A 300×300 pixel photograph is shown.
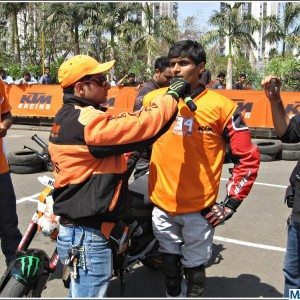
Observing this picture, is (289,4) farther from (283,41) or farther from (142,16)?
(142,16)

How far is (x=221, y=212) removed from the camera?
2947 mm

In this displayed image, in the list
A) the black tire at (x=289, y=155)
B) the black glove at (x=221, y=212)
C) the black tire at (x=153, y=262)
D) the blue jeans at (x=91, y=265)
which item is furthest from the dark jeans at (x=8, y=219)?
the black tire at (x=289, y=155)

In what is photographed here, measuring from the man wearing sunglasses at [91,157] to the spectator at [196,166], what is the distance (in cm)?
39

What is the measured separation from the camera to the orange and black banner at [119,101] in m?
11.7

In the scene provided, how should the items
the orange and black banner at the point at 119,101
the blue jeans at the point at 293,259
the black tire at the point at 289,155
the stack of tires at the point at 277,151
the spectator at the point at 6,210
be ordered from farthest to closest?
the orange and black banner at the point at 119,101 < the black tire at the point at 289,155 < the stack of tires at the point at 277,151 < the spectator at the point at 6,210 < the blue jeans at the point at 293,259

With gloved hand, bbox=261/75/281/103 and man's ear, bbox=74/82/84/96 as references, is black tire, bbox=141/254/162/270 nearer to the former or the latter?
gloved hand, bbox=261/75/281/103

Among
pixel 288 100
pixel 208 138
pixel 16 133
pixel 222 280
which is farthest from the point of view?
pixel 16 133

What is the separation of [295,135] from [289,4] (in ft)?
84.7

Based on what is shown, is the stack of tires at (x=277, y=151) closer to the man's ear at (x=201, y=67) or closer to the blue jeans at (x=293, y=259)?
the blue jeans at (x=293, y=259)

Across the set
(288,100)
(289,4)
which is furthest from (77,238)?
(289,4)

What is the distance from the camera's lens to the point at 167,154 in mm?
2990

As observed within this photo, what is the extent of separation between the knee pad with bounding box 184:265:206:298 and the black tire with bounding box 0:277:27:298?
1139 mm

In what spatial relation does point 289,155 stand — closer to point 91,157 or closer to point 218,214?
point 218,214

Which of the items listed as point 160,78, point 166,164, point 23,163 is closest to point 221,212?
point 166,164
